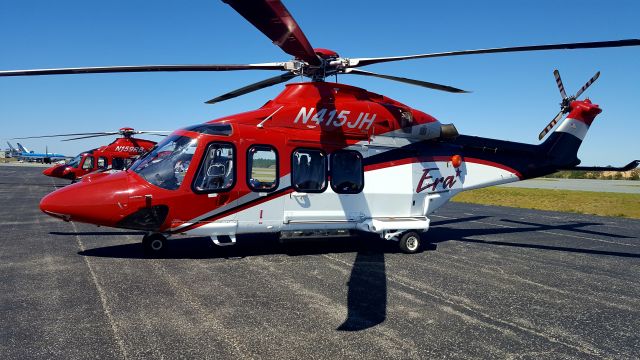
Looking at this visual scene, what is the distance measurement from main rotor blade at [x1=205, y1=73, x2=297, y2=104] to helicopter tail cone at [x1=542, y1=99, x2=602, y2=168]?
8.39m

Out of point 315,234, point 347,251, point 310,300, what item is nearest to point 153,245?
point 315,234

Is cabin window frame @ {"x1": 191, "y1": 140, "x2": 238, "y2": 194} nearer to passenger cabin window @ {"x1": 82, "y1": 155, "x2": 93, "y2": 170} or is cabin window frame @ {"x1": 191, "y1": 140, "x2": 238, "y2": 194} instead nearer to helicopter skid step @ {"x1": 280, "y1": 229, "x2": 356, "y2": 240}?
helicopter skid step @ {"x1": 280, "y1": 229, "x2": 356, "y2": 240}

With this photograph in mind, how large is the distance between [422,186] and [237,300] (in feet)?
19.4

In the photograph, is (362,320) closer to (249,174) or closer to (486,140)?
(249,174)

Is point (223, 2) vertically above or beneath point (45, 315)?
above

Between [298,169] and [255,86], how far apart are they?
2.12 meters

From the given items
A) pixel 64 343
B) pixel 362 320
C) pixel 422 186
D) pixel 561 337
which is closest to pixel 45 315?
pixel 64 343

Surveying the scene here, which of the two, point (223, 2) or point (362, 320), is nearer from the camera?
point (223, 2)

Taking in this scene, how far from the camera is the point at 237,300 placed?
5902mm

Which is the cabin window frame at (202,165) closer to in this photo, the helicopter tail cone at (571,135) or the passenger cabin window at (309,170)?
the passenger cabin window at (309,170)

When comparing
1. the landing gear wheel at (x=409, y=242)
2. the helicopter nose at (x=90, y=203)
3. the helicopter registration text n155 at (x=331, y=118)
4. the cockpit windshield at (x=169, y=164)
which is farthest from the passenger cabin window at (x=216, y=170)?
the landing gear wheel at (x=409, y=242)

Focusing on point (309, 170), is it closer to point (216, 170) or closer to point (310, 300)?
point (216, 170)

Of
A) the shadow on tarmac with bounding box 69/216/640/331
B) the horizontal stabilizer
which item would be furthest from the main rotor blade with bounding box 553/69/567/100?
the shadow on tarmac with bounding box 69/216/640/331

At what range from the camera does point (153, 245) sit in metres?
8.48
